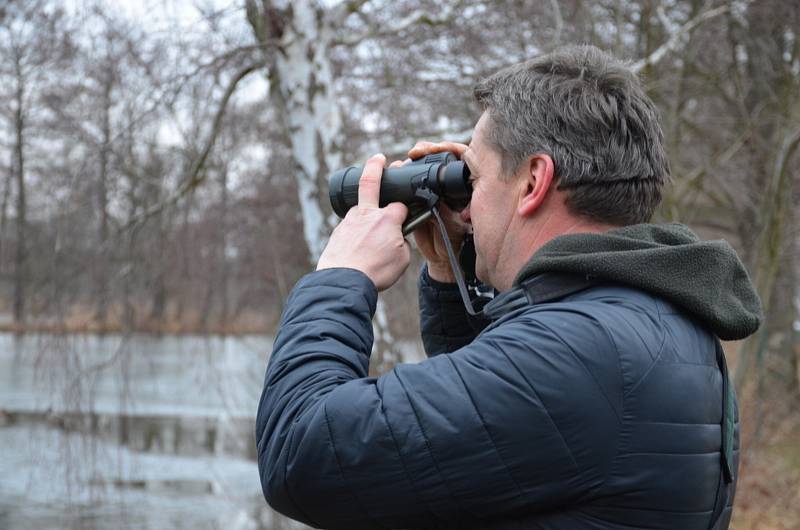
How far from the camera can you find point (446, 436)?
112cm

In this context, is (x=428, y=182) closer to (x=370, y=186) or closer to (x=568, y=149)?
(x=370, y=186)

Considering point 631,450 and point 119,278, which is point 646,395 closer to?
point 631,450

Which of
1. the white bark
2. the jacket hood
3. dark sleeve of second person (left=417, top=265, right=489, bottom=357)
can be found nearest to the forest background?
the white bark

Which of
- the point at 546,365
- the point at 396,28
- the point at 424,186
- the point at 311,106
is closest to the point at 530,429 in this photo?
the point at 546,365

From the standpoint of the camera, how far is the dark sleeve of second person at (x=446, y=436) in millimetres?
1104

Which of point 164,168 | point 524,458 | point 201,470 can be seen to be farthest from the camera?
point 201,470

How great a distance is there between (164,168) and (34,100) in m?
0.92

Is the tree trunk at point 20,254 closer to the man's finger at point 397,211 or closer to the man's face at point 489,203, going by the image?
the man's finger at point 397,211

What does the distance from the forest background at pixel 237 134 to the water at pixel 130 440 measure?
7.7 inches

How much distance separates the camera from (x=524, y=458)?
111cm

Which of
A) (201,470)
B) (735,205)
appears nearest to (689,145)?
(735,205)

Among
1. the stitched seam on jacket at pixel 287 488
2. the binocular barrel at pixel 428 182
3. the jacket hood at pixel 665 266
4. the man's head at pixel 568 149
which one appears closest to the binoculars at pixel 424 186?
the binocular barrel at pixel 428 182

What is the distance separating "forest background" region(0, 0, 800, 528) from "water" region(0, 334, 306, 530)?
0.19m

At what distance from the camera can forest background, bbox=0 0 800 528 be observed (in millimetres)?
4414
